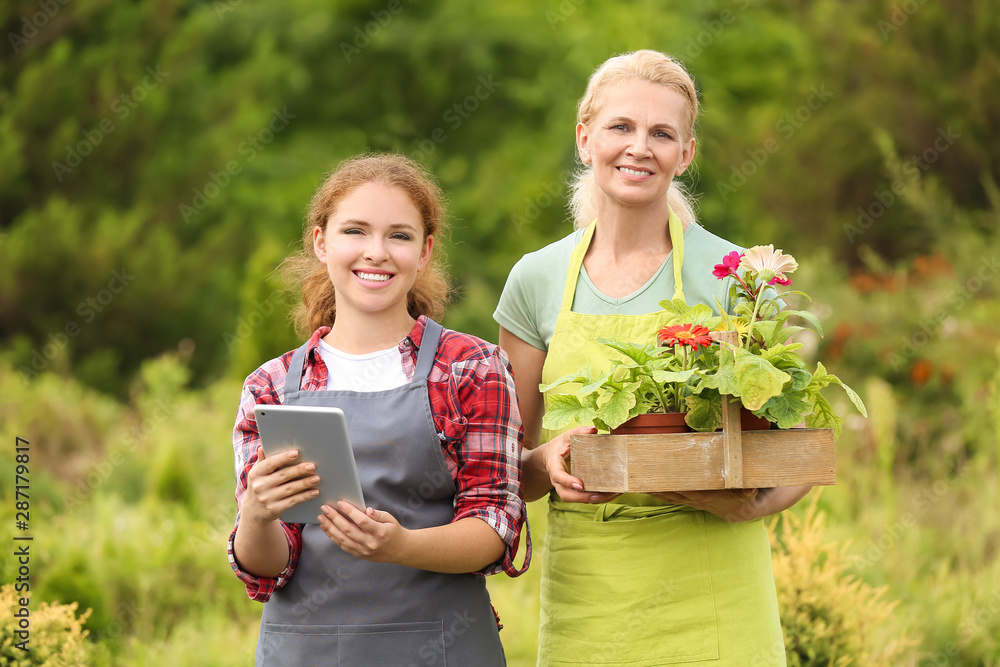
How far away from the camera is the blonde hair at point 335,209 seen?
2396mm

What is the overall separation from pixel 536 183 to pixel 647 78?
35.1 feet

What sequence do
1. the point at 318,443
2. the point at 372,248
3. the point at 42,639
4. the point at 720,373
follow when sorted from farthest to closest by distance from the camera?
the point at 42,639 → the point at 372,248 → the point at 720,373 → the point at 318,443

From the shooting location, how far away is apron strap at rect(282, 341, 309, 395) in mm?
2297

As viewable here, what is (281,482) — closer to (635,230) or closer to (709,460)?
(709,460)

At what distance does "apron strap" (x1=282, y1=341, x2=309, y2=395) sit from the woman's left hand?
1.30 feet

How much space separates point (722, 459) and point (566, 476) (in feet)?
1.19

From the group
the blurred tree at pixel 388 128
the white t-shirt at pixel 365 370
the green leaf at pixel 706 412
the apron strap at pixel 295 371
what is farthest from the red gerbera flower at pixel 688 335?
the blurred tree at pixel 388 128

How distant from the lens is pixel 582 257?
2.60m

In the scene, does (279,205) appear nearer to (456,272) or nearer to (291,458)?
(456,272)

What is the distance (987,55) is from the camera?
9.83m

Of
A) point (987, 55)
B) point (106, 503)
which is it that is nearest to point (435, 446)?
point (106, 503)

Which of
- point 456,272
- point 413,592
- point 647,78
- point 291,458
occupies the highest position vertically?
point 456,272

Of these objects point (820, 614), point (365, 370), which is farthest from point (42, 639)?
point (820, 614)

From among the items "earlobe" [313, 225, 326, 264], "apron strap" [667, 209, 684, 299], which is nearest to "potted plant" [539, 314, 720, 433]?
"apron strap" [667, 209, 684, 299]
